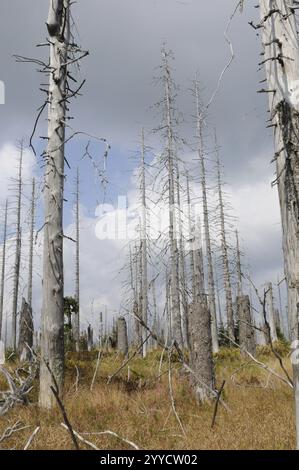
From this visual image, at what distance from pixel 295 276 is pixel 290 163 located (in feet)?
3.76

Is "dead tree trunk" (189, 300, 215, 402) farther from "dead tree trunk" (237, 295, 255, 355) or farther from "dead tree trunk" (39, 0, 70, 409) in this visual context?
"dead tree trunk" (237, 295, 255, 355)

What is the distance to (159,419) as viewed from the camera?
6.23 metres

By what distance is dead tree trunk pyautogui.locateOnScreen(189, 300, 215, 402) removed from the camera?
786 cm

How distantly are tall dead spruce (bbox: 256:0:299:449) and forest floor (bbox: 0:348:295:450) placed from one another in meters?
1.42

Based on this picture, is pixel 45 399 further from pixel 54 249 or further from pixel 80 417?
pixel 54 249

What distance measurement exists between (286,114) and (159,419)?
448cm

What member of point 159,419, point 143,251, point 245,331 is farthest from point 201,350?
point 143,251

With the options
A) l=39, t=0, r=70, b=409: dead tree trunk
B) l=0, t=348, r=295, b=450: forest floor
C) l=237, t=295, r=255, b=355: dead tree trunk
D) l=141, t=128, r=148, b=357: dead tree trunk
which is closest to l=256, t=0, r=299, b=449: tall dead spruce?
l=0, t=348, r=295, b=450: forest floor

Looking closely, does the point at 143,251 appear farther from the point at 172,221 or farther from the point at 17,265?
the point at 17,265

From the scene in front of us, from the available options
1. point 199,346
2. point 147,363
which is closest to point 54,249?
point 199,346

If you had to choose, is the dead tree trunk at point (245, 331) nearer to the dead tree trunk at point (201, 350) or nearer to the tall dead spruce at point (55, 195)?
the dead tree trunk at point (201, 350)

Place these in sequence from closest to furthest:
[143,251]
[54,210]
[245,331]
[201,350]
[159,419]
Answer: [159,419] < [54,210] < [201,350] < [245,331] < [143,251]

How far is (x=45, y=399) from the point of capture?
22.0ft
